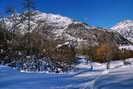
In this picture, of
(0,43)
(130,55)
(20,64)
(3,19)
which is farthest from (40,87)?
(130,55)

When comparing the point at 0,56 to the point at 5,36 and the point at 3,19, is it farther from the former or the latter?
the point at 3,19

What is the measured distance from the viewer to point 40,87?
859cm

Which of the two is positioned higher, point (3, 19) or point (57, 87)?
point (3, 19)

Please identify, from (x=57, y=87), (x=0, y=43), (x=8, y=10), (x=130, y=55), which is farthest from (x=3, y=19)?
(x=130, y=55)

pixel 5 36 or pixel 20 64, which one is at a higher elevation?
pixel 5 36

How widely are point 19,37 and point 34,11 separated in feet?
13.9

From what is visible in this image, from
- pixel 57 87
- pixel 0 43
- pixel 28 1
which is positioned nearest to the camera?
pixel 57 87

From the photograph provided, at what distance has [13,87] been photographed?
26.7ft

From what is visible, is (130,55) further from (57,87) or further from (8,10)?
(57,87)

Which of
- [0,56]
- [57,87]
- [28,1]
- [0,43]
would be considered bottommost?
[57,87]

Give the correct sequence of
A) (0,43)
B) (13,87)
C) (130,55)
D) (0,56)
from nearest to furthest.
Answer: (13,87) < (0,56) < (0,43) < (130,55)

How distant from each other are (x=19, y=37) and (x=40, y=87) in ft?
73.8

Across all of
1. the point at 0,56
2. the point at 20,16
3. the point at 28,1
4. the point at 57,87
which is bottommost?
the point at 57,87

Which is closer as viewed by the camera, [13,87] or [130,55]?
[13,87]
